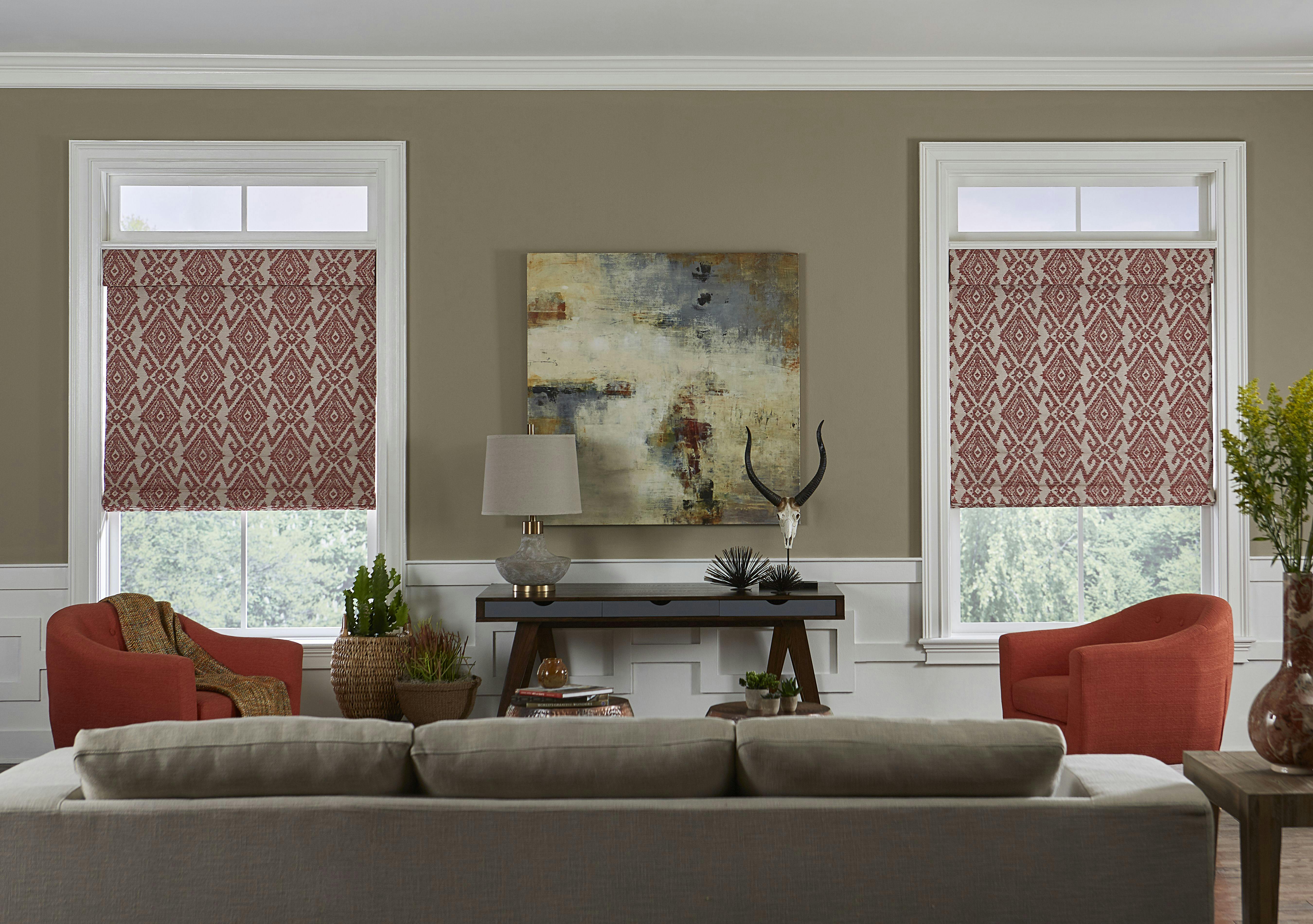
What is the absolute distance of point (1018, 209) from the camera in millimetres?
4270

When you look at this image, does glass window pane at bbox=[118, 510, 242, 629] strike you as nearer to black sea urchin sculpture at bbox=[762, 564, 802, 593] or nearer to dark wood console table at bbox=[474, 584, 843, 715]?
dark wood console table at bbox=[474, 584, 843, 715]

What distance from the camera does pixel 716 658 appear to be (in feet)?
13.6

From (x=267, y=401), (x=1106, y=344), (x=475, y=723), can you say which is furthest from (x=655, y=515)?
(x=475, y=723)

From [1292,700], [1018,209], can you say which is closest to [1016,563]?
[1018,209]

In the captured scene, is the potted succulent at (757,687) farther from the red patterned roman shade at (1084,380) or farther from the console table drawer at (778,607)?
the red patterned roman shade at (1084,380)

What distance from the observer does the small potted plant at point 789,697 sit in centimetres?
290

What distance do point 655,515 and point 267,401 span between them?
1.76m

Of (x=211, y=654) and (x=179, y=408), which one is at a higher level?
(x=179, y=408)

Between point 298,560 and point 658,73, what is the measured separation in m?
2.66

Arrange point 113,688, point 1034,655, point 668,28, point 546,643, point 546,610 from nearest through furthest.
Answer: point 113,688
point 1034,655
point 546,610
point 668,28
point 546,643

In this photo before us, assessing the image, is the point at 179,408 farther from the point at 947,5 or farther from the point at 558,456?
the point at 947,5

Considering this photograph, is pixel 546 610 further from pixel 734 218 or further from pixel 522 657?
pixel 734 218

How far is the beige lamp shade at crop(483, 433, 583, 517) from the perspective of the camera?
147 inches

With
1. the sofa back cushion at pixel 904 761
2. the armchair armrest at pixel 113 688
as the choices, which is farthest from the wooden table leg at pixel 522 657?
the sofa back cushion at pixel 904 761
